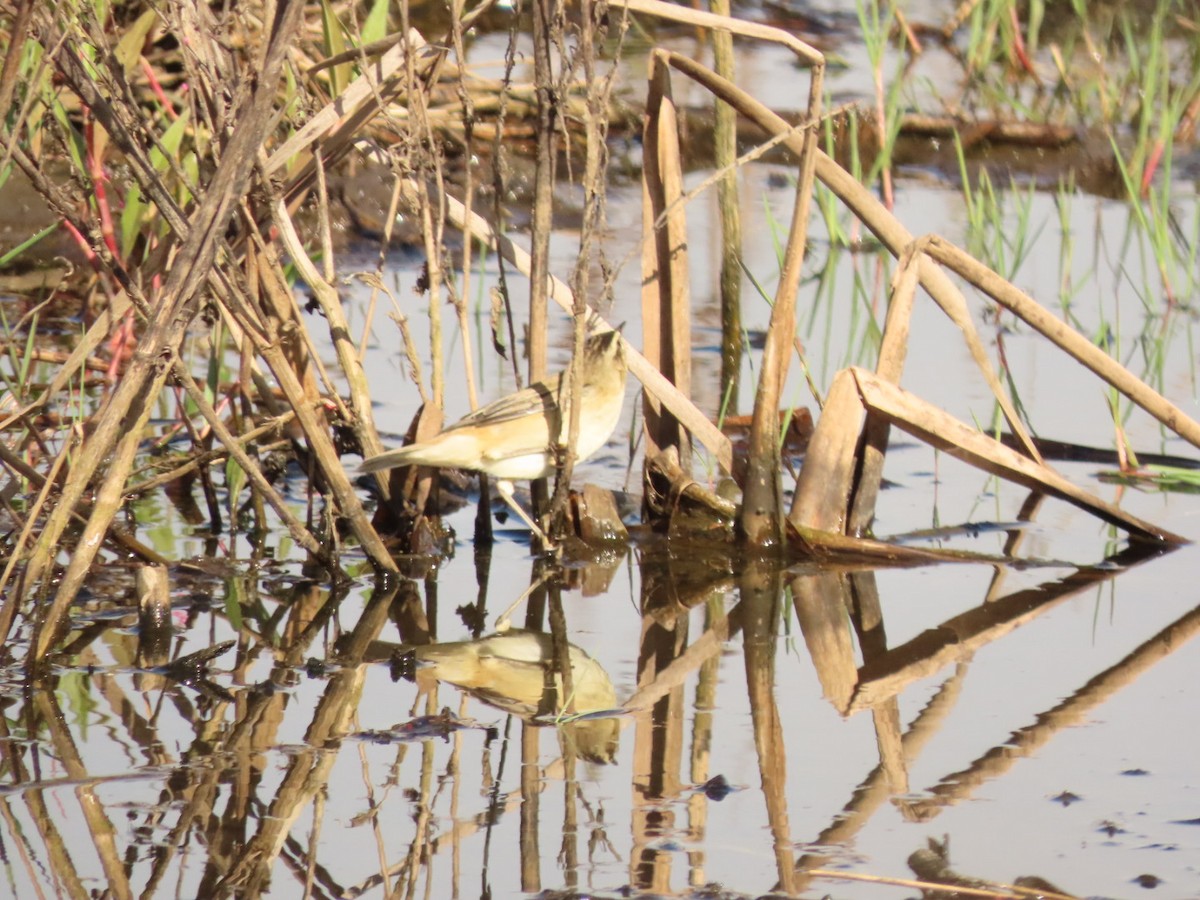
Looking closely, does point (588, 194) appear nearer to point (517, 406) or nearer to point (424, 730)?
point (517, 406)

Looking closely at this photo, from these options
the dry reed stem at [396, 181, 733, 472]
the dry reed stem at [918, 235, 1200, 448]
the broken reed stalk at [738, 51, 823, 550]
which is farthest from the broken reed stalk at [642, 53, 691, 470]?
the dry reed stem at [918, 235, 1200, 448]

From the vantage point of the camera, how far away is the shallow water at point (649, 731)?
11.2ft

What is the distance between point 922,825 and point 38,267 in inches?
246

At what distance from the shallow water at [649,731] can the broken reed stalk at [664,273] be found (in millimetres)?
452

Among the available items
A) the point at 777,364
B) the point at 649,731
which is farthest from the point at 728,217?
the point at 649,731

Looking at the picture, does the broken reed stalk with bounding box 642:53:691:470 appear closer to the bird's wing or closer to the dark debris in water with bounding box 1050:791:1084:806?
the bird's wing

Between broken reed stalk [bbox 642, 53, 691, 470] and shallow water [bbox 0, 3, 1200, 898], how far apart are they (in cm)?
45

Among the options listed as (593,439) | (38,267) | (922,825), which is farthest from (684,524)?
(38,267)

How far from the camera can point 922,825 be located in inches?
143

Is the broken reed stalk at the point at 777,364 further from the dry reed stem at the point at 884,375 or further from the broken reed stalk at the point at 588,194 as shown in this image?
the broken reed stalk at the point at 588,194

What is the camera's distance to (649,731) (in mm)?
4133

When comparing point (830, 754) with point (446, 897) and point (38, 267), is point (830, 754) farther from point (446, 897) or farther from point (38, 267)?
point (38, 267)

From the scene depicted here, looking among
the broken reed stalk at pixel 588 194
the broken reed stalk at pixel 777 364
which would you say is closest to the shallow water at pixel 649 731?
the broken reed stalk at pixel 777 364

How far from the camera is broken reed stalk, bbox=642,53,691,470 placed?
574 cm
